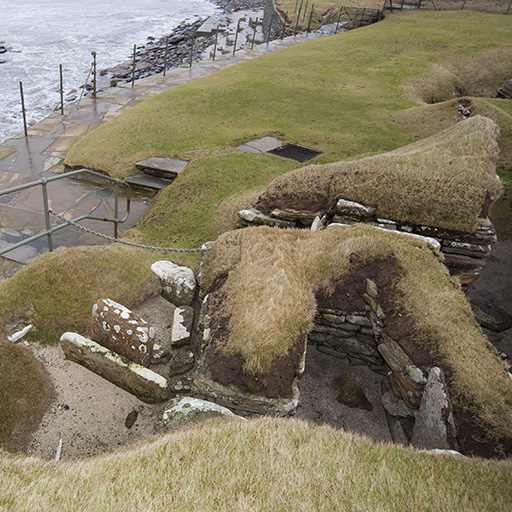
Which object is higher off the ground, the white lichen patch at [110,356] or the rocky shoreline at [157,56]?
the white lichen patch at [110,356]

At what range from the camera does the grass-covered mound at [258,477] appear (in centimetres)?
350

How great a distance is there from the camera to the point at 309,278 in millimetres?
6453

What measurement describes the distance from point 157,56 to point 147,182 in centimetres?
2424

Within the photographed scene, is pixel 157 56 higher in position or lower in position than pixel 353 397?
lower

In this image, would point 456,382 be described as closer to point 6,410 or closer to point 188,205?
point 6,410

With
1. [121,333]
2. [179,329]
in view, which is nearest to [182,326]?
[179,329]

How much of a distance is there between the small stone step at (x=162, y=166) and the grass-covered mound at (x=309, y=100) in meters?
0.39

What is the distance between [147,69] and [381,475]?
29.7 m

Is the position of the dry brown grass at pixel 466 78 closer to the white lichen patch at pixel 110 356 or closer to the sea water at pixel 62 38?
the white lichen patch at pixel 110 356

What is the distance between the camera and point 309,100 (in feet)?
59.1

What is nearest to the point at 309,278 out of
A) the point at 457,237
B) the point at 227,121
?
the point at 457,237

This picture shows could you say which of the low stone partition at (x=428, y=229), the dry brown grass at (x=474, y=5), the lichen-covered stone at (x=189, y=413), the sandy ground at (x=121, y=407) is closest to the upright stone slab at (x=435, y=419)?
the sandy ground at (x=121, y=407)

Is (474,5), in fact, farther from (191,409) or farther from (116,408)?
(116,408)

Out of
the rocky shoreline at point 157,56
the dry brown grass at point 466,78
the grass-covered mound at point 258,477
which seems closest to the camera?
the grass-covered mound at point 258,477
